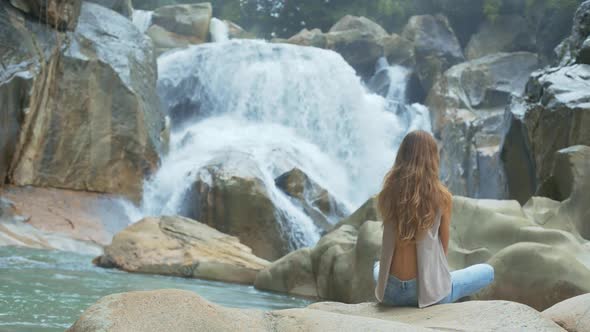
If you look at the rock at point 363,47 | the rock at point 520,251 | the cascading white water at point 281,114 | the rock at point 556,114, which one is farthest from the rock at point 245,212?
the rock at point 363,47

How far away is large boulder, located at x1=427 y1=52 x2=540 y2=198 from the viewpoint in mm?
18250

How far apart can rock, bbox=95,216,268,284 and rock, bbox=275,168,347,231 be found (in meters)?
4.01

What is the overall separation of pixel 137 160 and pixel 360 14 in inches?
783

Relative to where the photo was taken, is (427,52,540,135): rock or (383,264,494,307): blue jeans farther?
(427,52,540,135): rock

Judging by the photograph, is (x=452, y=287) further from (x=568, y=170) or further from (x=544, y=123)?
(x=544, y=123)

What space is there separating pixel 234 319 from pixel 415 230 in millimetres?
1345

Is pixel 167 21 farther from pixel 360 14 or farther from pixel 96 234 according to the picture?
pixel 96 234

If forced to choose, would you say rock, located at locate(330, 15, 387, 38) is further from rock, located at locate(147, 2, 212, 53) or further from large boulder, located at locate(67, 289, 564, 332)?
large boulder, located at locate(67, 289, 564, 332)

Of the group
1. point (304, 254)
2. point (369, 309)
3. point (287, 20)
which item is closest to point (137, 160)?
point (304, 254)

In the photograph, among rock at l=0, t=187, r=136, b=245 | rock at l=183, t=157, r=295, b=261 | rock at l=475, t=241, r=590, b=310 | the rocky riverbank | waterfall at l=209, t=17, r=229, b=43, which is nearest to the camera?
rock at l=475, t=241, r=590, b=310

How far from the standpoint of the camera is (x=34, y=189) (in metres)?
13.5

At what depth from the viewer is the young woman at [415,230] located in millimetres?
3826

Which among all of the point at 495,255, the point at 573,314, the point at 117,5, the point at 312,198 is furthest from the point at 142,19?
the point at 573,314

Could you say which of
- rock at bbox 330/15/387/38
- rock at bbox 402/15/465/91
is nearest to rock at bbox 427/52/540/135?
rock at bbox 402/15/465/91
